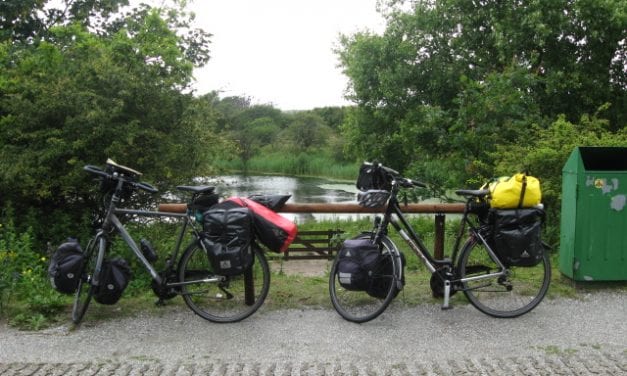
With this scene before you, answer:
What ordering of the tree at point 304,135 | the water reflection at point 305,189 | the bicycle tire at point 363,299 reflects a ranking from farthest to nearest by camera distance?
1. the tree at point 304,135
2. the water reflection at point 305,189
3. the bicycle tire at point 363,299

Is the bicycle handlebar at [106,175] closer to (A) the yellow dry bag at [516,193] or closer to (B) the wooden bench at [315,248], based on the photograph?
(A) the yellow dry bag at [516,193]

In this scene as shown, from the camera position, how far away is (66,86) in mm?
7020

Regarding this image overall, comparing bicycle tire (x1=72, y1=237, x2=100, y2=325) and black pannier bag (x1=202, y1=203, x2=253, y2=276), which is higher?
black pannier bag (x1=202, y1=203, x2=253, y2=276)

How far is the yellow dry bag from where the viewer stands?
4273mm

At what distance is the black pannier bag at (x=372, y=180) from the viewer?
173 inches

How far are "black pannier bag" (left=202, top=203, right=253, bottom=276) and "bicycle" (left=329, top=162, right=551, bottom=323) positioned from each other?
2.41 ft

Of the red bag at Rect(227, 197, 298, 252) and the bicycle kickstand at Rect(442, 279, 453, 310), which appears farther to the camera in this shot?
the bicycle kickstand at Rect(442, 279, 453, 310)

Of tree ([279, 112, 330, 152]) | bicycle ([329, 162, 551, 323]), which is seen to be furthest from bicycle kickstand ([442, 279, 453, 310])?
tree ([279, 112, 330, 152])

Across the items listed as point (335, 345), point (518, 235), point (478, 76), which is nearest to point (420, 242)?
point (518, 235)

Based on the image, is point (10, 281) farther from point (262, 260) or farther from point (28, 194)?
Answer: point (28, 194)

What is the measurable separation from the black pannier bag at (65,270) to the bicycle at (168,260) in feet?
0.18

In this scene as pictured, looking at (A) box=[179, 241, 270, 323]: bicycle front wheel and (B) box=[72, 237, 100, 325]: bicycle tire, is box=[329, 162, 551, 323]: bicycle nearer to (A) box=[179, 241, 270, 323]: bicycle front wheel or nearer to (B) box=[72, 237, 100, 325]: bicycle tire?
(A) box=[179, 241, 270, 323]: bicycle front wheel

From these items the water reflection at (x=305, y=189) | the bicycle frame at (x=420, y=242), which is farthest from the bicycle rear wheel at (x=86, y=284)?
the water reflection at (x=305, y=189)

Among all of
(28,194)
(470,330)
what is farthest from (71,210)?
(470,330)
